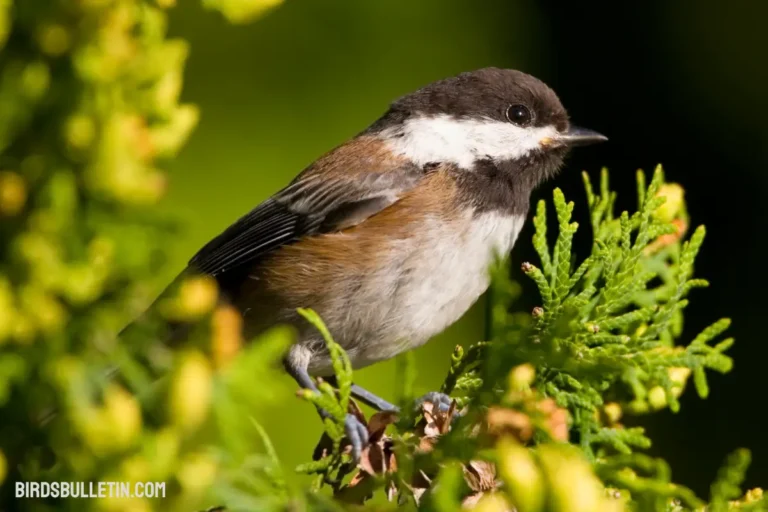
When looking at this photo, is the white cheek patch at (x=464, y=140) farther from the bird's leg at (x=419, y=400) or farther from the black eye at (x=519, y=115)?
the bird's leg at (x=419, y=400)

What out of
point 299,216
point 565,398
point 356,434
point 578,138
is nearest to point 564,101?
point 578,138

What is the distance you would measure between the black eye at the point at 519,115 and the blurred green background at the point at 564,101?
0.80 m

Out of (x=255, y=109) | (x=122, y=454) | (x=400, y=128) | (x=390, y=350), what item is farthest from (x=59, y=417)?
Result: (x=255, y=109)

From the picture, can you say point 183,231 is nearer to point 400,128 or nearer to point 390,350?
point 390,350

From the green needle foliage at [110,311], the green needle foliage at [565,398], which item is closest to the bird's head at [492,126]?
the green needle foliage at [565,398]

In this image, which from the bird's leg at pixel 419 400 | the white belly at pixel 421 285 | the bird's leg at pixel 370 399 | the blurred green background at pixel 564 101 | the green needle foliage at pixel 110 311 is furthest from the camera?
the blurred green background at pixel 564 101

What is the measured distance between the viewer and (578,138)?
2.06m

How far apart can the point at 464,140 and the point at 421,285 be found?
1.39 feet

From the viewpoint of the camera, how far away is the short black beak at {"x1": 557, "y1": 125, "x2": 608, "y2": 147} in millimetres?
2061

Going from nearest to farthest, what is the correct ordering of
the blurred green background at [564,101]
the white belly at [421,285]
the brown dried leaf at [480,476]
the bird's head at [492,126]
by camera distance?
the brown dried leaf at [480,476], the white belly at [421,285], the bird's head at [492,126], the blurred green background at [564,101]

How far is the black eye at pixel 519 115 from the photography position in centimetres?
206

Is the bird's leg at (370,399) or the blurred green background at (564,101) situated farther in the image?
the blurred green background at (564,101)

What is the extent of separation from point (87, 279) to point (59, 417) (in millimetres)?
125

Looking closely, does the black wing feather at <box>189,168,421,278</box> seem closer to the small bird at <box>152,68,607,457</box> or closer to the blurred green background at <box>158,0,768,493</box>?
the small bird at <box>152,68,607,457</box>
